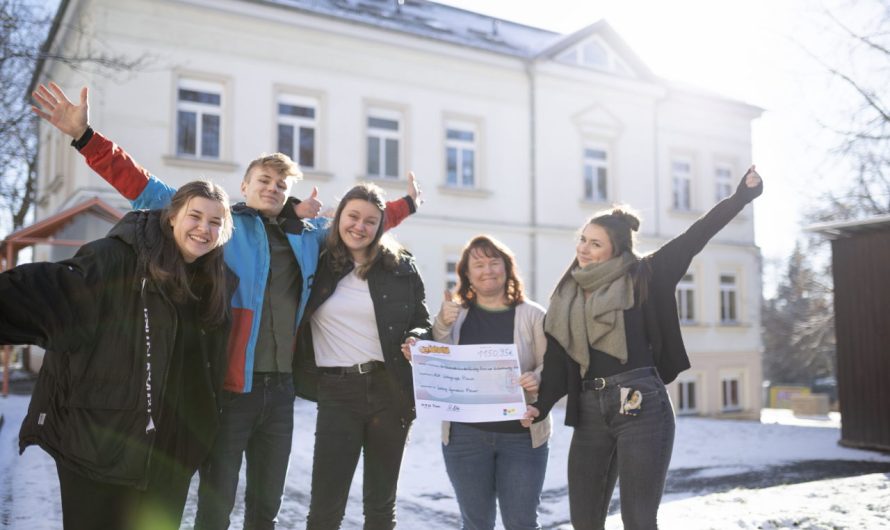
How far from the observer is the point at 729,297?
2123cm

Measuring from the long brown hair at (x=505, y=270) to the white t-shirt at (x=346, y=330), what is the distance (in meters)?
0.53

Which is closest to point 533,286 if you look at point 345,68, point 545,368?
point 345,68

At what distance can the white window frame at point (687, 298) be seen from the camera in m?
20.2

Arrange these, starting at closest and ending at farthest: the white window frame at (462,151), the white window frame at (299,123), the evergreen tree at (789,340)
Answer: the white window frame at (299,123), the white window frame at (462,151), the evergreen tree at (789,340)

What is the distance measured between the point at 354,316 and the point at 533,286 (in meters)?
13.9

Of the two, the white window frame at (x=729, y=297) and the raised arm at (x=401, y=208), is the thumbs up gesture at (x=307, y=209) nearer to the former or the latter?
the raised arm at (x=401, y=208)

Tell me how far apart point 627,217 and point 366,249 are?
50.9 inches

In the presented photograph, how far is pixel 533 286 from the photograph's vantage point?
56.0 feet

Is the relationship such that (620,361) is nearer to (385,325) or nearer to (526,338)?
(526,338)

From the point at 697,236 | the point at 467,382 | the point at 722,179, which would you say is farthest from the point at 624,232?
the point at 722,179

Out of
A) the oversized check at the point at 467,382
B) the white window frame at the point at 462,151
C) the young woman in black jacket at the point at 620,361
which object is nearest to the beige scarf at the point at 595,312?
the young woman in black jacket at the point at 620,361

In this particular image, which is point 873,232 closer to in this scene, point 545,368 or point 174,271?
point 545,368

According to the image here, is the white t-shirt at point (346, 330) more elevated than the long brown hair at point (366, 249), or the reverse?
the long brown hair at point (366, 249)

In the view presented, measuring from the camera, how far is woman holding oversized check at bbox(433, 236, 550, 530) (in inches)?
133
